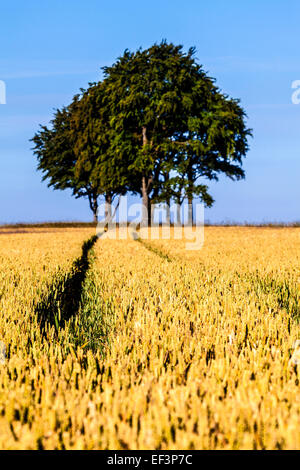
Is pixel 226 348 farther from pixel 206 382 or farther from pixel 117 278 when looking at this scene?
pixel 117 278

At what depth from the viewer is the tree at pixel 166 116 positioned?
32.2 m

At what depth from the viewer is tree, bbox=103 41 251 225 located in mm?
32250

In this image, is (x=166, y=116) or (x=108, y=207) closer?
(x=166, y=116)

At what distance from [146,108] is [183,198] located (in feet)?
24.8

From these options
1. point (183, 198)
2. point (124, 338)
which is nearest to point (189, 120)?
point (183, 198)

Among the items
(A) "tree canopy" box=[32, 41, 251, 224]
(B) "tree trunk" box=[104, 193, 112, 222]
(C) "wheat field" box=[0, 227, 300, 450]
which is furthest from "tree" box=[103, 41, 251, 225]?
(C) "wheat field" box=[0, 227, 300, 450]

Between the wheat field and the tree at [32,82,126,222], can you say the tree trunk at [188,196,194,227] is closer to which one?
the tree at [32,82,126,222]

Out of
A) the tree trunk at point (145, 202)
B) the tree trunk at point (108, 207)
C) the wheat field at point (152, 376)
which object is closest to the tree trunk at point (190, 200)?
the tree trunk at point (145, 202)

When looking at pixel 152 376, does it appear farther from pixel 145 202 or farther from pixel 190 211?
pixel 190 211

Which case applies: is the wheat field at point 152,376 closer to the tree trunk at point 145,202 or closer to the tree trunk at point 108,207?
the tree trunk at point 145,202

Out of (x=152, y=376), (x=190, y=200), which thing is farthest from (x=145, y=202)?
(x=152, y=376)

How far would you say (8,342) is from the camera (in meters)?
2.95

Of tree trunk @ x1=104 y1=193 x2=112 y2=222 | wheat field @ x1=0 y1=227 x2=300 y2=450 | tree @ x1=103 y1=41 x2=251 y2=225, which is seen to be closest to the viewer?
wheat field @ x1=0 y1=227 x2=300 y2=450

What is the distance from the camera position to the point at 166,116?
110 ft
